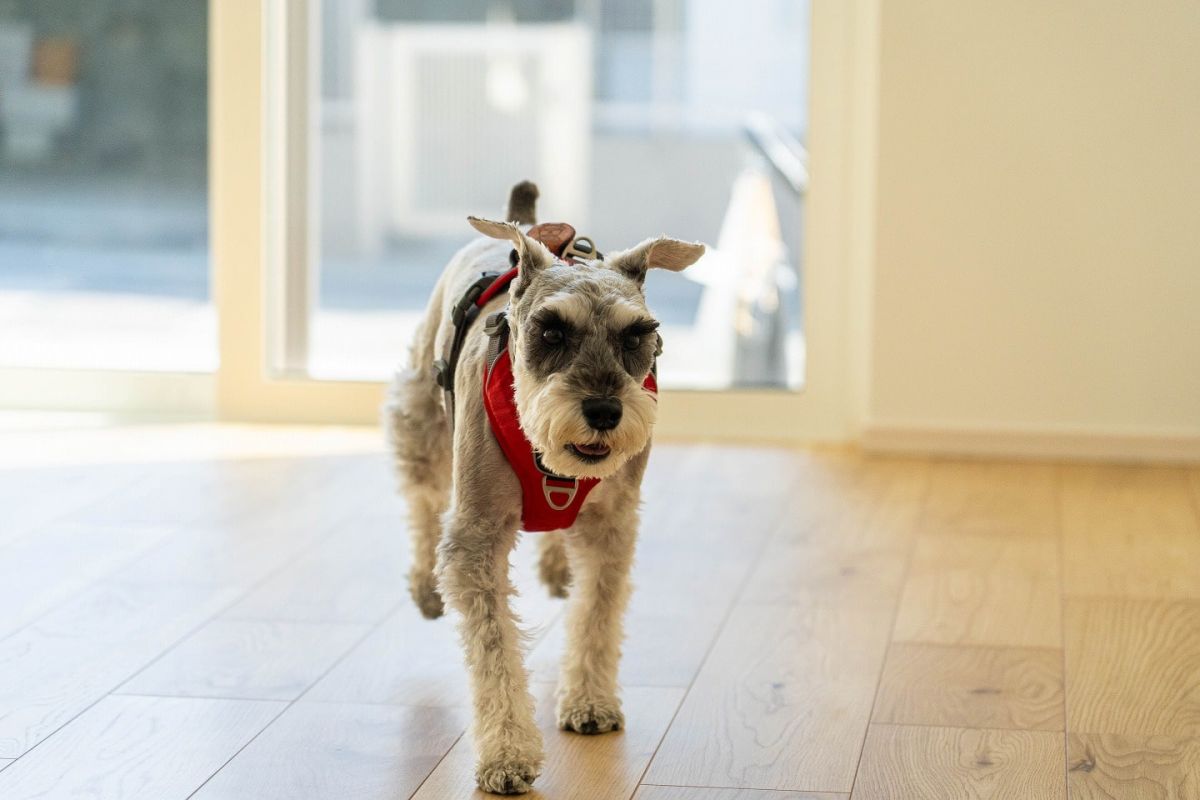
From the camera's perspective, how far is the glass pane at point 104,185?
4727 millimetres

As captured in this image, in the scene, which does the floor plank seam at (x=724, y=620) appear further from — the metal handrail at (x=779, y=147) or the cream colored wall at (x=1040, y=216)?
the metal handrail at (x=779, y=147)

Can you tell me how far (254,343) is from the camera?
4.67 metres

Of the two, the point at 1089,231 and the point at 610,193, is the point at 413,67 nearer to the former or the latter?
the point at 610,193

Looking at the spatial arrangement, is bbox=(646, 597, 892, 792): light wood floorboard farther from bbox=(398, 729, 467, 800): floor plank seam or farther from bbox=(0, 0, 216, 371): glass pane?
bbox=(0, 0, 216, 371): glass pane

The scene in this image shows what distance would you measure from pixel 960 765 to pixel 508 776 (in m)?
0.65

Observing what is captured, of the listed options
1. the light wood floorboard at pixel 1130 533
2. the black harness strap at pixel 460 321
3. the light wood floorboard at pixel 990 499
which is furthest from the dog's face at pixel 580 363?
the light wood floorboard at pixel 990 499

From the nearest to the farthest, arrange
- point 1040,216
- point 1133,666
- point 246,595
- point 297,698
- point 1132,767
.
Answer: point 1132,767 → point 297,698 → point 1133,666 → point 246,595 → point 1040,216

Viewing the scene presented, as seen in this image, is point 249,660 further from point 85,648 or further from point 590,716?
point 590,716

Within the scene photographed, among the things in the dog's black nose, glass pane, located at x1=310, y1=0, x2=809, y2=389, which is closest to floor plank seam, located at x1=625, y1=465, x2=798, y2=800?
the dog's black nose

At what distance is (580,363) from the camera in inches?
75.1

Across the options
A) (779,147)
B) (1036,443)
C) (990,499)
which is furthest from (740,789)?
(779,147)

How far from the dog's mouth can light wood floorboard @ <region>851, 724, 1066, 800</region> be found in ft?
1.93

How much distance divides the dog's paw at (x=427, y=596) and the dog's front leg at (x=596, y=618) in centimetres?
44

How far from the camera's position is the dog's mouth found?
1.90 meters
